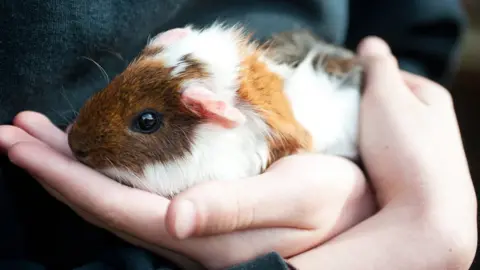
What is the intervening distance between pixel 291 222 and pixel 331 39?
1.81ft

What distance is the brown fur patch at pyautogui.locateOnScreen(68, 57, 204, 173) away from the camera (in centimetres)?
70

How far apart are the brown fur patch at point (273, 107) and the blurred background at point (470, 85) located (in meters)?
1.06

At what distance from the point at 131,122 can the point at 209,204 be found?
0.53 ft

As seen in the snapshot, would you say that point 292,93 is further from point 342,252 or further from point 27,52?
point 27,52

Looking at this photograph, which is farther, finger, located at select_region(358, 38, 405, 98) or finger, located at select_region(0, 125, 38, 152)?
finger, located at select_region(358, 38, 405, 98)

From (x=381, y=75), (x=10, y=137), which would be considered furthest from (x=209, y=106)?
(x=381, y=75)

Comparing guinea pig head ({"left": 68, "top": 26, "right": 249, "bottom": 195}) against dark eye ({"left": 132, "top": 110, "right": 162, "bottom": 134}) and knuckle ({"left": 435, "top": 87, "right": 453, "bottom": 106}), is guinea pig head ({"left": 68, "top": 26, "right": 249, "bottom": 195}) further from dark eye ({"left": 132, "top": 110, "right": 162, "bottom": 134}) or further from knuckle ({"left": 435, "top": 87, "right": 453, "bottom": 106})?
knuckle ({"left": 435, "top": 87, "right": 453, "bottom": 106})

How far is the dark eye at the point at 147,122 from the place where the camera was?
0.70 meters

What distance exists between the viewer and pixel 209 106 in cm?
68

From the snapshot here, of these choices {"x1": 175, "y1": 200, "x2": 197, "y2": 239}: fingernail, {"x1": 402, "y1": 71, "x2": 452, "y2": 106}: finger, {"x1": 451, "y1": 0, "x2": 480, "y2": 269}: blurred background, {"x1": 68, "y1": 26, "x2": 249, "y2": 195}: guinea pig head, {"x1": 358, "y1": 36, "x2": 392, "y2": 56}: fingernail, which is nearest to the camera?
{"x1": 175, "y1": 200, "x2": 197, "y2": 239}: fingernail

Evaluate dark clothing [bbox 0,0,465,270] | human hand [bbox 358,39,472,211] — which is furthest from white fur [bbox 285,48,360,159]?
dark clothing [bbox 0,0,465,270]

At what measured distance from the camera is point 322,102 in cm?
85

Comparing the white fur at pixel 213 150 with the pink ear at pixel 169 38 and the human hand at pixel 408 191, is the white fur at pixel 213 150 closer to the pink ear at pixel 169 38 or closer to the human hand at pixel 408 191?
the pink ear at pixel 169 38

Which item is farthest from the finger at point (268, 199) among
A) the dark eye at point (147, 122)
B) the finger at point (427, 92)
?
the finger at point (427, 92)
